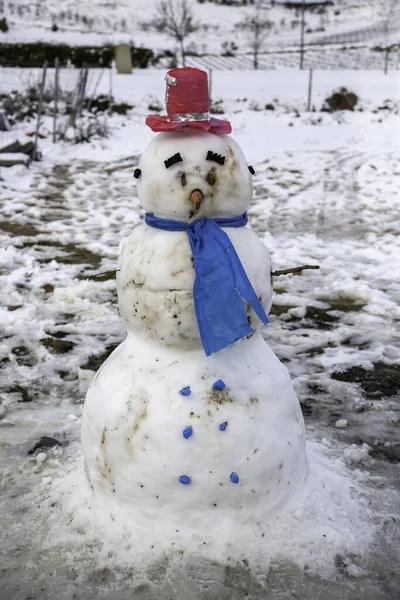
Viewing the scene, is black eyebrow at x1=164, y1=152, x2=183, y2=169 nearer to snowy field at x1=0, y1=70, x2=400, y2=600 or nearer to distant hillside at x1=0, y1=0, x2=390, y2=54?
snowy field at x1=0, y1=70, x2=400, y2=600

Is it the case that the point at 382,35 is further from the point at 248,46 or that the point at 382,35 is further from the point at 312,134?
the point at 312,134

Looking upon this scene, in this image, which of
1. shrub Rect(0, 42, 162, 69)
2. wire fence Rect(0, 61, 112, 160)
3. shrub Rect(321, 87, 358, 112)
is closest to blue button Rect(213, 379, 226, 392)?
wire fence Rect(0, 61, 112, 160)

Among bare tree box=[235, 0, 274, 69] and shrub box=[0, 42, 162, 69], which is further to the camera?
bare tree box=[235, 0, 274, 69]

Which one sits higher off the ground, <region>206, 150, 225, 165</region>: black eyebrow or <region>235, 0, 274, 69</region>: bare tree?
<region>235, 0, 274, 69</region>: bare tree

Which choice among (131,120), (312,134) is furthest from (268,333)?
(131,120)

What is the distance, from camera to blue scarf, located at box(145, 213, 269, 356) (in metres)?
2.11

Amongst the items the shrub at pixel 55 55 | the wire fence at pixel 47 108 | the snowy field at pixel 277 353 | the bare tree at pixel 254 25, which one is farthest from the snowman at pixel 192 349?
the bare tree at pixel 254 25

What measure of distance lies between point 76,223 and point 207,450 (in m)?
5.24

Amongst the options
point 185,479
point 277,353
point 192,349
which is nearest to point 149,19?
point 277,353

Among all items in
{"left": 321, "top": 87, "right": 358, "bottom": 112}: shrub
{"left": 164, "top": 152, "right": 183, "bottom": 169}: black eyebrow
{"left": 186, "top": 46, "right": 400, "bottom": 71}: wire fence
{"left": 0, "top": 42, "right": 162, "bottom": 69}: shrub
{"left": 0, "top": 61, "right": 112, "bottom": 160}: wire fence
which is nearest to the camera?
{"left": 164, "top": 152, "right": 183, "bottom": 169}: black eyebrow

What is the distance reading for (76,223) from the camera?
7031mm

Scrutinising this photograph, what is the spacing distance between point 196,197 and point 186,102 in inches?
13.1

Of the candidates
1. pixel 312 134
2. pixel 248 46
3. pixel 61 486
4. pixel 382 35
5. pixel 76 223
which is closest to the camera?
pixel 61 486

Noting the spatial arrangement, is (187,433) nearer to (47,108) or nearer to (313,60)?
A: (47,108)
